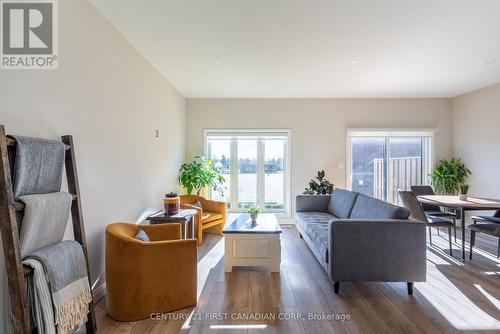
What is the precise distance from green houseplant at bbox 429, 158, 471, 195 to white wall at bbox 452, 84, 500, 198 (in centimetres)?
13

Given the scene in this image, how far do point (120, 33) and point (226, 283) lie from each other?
10.1ft

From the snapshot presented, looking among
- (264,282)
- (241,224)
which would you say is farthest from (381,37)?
(264,282)

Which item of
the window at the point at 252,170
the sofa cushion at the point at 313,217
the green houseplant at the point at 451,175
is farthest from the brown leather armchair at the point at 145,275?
the green houseplant at the point at 451,175

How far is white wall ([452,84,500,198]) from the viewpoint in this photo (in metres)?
4.54

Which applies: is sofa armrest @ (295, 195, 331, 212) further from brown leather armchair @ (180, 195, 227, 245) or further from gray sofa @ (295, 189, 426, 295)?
gray sofa @ (295, 189, 426, 295)

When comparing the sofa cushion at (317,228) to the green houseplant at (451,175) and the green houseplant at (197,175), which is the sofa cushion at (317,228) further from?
the green houseplant at (451,175)

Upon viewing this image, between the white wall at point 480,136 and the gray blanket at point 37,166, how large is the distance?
6524mm

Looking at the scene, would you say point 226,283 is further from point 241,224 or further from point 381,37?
point 381,37

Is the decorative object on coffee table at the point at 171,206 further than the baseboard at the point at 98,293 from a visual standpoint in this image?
Yes

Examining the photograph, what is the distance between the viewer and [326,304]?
2.35 m

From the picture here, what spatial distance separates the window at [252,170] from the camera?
5.64 meters

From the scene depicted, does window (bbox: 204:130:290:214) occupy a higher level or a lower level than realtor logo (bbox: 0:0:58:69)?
lower

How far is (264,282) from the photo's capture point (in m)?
2.77

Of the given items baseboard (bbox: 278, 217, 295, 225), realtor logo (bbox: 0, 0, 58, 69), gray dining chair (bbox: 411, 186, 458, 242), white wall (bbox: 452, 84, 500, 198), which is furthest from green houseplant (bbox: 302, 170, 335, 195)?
realtor logo (bbox: 0, 0, 58, 69)
